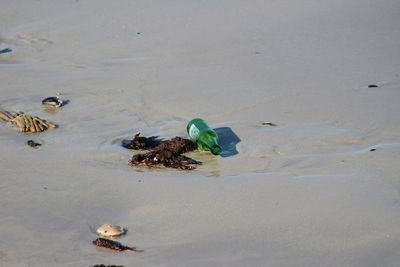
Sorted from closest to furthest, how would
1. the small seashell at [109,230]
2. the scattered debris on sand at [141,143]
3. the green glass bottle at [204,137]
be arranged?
the small seashell at [109,230] < the green glass bottle at [204,137] < the scattered debris on sand at [141,143]

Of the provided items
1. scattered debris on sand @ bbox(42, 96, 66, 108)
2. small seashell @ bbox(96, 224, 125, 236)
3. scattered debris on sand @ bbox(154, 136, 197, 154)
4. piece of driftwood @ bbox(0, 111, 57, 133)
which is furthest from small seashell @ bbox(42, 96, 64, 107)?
small seashell @ bbox(96, 224, 125, 236)

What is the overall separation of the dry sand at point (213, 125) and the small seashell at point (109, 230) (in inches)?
2.5

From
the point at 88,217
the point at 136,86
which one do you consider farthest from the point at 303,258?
the point at 136,86

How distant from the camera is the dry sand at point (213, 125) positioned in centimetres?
288

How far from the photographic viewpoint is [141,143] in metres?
4.15

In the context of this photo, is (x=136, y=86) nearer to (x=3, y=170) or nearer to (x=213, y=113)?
(x=213, y=113)

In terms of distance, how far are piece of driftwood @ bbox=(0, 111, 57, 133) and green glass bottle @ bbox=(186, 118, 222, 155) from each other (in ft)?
3.83

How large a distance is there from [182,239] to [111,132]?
5.81ft

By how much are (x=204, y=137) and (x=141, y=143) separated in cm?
46

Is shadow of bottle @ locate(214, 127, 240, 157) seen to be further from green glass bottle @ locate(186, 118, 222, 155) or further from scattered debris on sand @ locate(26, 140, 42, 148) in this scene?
scattered debris on sand @ locate(26, 140, 42, 148)

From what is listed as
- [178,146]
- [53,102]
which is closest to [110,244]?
[178,146]

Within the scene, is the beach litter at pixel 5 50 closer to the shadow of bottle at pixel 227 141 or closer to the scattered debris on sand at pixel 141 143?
the scattered debris on sand at pixel 141 143

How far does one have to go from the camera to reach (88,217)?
313cm

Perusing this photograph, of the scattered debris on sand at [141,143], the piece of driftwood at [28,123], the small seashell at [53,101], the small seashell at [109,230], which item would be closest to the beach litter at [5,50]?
the small seashell at [53,101]
